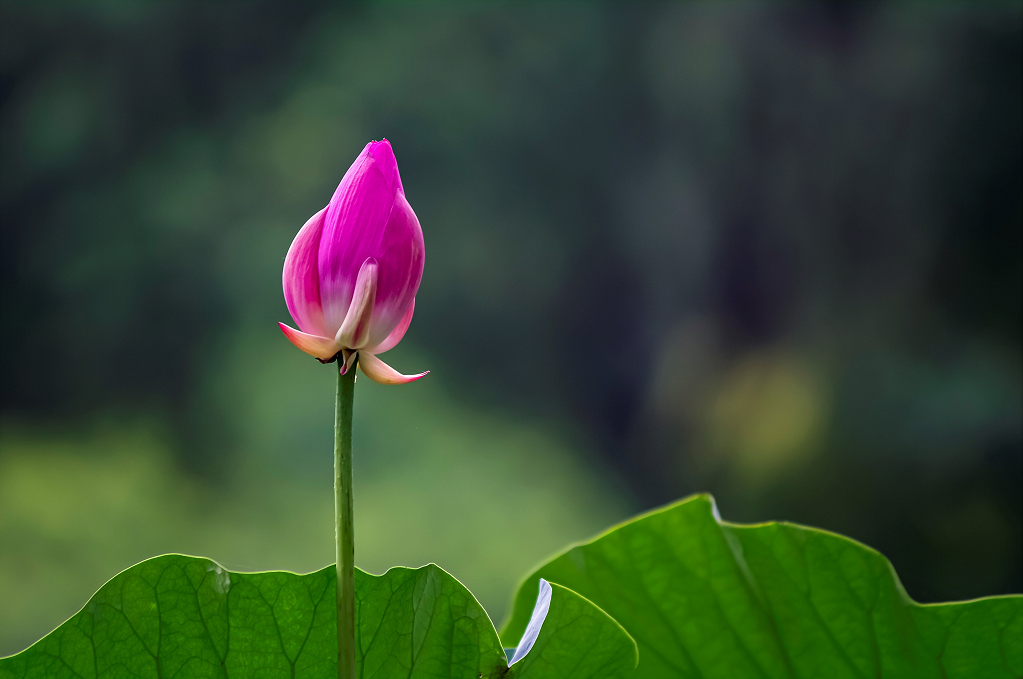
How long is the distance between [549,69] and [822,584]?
3781 mm

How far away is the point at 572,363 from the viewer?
12.3 feet

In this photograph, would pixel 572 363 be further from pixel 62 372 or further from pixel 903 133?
pixel 62 372

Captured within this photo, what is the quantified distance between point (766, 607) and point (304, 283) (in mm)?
233

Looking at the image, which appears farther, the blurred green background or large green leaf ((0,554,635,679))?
the blurred green background

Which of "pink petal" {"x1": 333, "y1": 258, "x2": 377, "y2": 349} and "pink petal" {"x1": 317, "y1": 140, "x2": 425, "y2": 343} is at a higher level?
"pink petal" {"x1": 317, "y1": 140, "x2": 425, "y2": 343}

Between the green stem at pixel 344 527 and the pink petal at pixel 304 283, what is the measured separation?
2 centimetres

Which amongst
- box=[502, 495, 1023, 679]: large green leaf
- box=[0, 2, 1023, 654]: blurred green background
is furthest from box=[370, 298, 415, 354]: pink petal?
box=[0, 2, 1023, 654]: blurred green background

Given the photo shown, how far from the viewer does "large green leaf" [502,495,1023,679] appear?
0.30 m

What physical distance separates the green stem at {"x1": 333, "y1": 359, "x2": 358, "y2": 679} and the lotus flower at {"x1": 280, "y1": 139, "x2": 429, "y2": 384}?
13mm

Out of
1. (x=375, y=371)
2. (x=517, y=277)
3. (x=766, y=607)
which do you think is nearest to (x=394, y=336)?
(x=375, y=371)

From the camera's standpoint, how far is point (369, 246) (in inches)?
7.2

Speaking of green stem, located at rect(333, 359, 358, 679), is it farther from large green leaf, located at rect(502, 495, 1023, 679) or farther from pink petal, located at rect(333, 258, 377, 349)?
large green leaf, located at rect(502, 495, 1023, 679)

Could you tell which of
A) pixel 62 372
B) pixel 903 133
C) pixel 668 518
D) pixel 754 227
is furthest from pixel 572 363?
pixel 668 518

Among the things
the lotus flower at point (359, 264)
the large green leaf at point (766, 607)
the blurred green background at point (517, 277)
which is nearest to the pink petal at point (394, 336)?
the lotus flower at point (359, 264)
